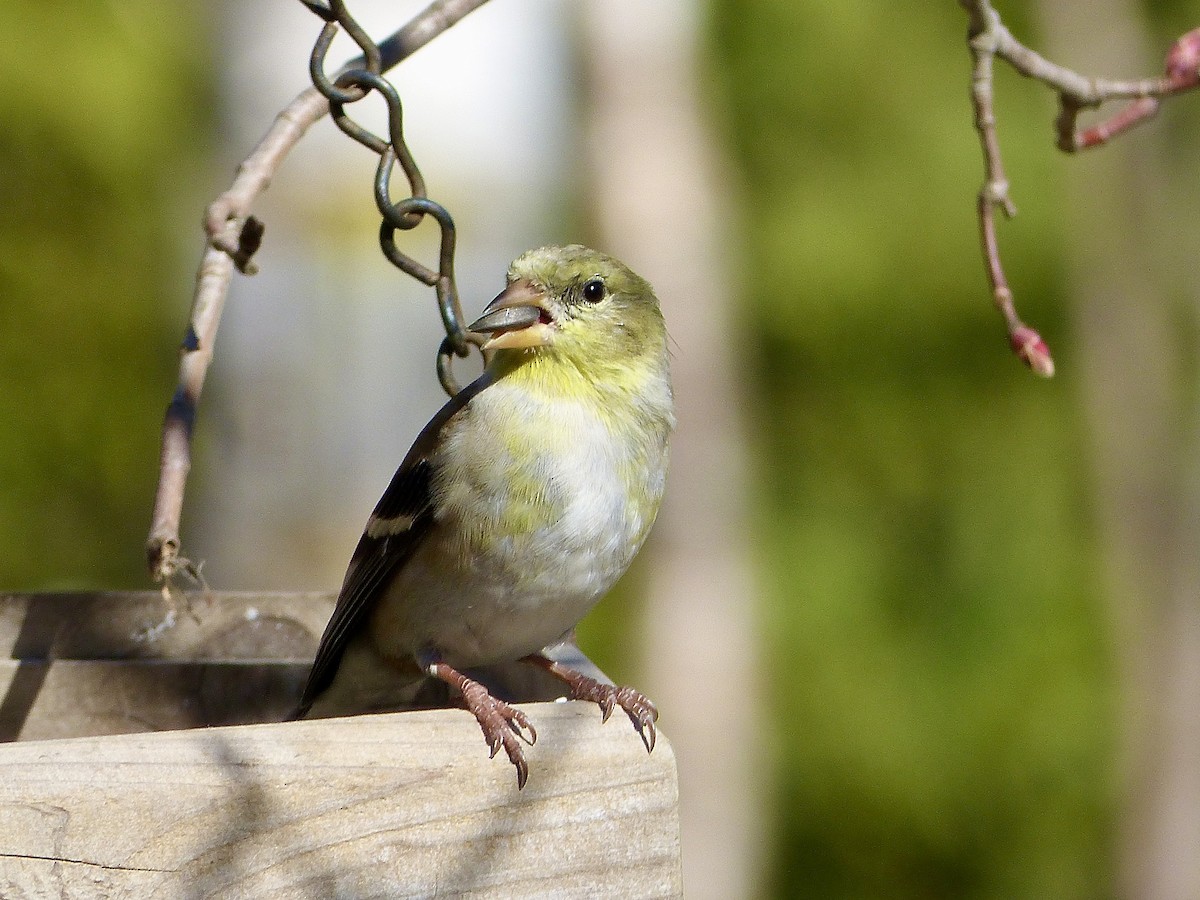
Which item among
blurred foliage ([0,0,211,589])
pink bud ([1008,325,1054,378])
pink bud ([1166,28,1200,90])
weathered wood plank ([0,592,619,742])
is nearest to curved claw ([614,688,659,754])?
weathered wood plank ([0,592,619,742])

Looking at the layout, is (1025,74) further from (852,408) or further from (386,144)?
(852,408)

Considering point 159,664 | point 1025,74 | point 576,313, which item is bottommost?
point 159,664

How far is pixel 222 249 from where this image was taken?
2.14 meters

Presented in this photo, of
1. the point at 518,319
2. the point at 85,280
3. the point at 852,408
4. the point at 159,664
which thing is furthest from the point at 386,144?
the point at 852,408

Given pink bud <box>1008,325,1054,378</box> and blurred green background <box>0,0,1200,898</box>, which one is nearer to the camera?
pink bud <box>1008,325,1054,378</box>

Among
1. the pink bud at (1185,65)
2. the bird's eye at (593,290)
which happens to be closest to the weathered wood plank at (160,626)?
the bird's eye at (593,290)

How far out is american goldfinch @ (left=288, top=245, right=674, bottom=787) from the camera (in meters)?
2.45

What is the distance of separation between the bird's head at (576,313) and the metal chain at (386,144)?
426mm

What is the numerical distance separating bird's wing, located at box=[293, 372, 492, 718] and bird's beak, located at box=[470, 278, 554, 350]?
0.14 metres

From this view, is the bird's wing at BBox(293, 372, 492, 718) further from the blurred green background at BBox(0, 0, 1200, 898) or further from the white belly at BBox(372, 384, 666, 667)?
the blurred green background at BBox(0, 0, 1200, 898)

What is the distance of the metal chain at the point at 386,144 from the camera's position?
6.28 ft

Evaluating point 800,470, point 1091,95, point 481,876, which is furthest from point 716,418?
point 481,876

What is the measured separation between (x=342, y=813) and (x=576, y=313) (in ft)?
4.35

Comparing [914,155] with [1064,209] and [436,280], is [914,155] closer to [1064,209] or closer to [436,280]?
[1064,209]
